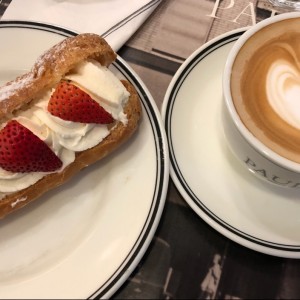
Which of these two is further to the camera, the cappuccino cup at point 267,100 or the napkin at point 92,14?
the napkin at point 92,14

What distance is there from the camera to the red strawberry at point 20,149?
803 mm

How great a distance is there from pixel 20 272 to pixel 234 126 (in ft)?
1.62

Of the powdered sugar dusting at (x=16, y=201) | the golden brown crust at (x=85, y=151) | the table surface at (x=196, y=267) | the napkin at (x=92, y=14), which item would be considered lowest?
the table surface at (x=196, y=267)

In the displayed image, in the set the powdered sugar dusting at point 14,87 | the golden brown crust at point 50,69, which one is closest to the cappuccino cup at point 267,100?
the golden brown crust at point 50,69

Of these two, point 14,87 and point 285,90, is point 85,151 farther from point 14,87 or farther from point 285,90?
point 285,90

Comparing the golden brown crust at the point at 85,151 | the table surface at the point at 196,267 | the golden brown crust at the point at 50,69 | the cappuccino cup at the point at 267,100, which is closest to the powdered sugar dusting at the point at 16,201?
the golden brown crust at the point at 85,151

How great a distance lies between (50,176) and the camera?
2.90 feet

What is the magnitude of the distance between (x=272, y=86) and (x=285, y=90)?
0.08 ft

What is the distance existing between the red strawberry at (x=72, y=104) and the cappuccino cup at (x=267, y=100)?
0.26 metres

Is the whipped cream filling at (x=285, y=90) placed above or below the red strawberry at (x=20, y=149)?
above

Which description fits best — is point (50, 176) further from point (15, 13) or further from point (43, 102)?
point (15, 13)

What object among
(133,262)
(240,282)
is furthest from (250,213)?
(133,262)

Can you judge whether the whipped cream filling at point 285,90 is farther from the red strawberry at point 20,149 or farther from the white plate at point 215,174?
the red strawberry at point 20,149

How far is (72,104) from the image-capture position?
0.84 meters
